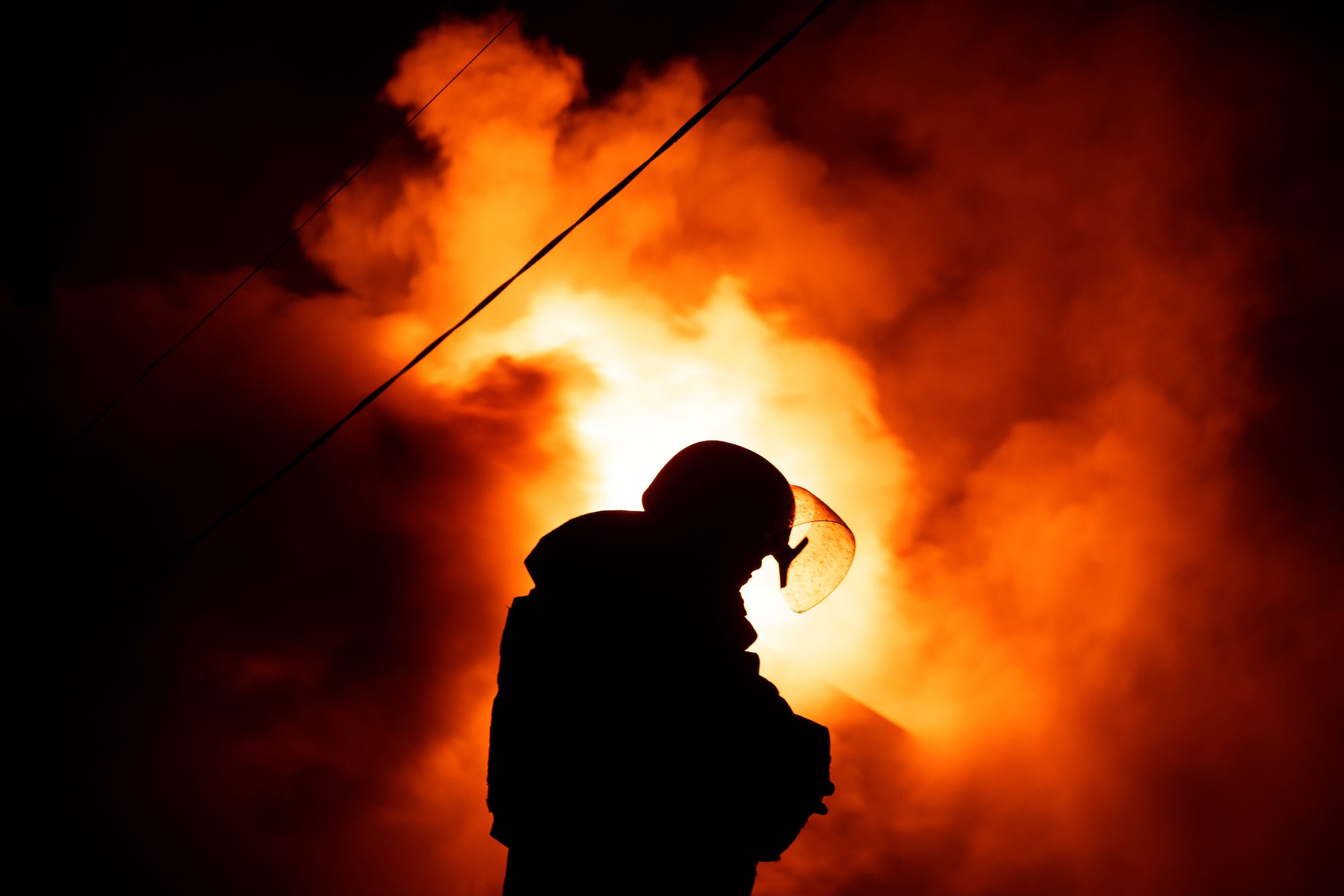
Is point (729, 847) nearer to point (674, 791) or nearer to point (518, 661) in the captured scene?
point (674, 791)

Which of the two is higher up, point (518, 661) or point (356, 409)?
point (356, 409)

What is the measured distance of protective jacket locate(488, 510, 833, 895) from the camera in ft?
5.53

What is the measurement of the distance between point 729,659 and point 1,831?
33168mm

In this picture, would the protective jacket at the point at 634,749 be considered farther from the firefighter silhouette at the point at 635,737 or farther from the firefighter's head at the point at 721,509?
the firefighter's head at the point at 721,509

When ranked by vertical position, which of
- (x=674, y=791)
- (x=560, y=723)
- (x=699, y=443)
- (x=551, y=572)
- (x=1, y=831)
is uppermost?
(x=1, y=831)

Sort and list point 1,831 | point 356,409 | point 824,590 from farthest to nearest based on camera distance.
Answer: point 1,831, point 356,409, point 824,590

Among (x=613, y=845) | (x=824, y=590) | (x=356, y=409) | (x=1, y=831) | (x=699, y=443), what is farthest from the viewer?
(x=1, y=831)

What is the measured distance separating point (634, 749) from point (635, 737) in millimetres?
25

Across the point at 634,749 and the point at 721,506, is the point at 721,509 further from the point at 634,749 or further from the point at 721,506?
the point at 634,749

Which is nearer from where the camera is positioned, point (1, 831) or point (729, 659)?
point (729, 659)

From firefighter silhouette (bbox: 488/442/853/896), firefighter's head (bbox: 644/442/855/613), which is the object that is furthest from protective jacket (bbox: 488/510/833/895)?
firefighter's head (bbox: 644/442/855/613)

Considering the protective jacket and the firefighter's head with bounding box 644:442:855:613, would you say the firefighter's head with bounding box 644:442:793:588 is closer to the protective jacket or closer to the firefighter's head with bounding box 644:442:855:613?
the firefighter's head with bounding box 644:442:855:613

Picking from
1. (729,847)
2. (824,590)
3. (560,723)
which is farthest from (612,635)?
(824,590)

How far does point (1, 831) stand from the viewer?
23625mm
